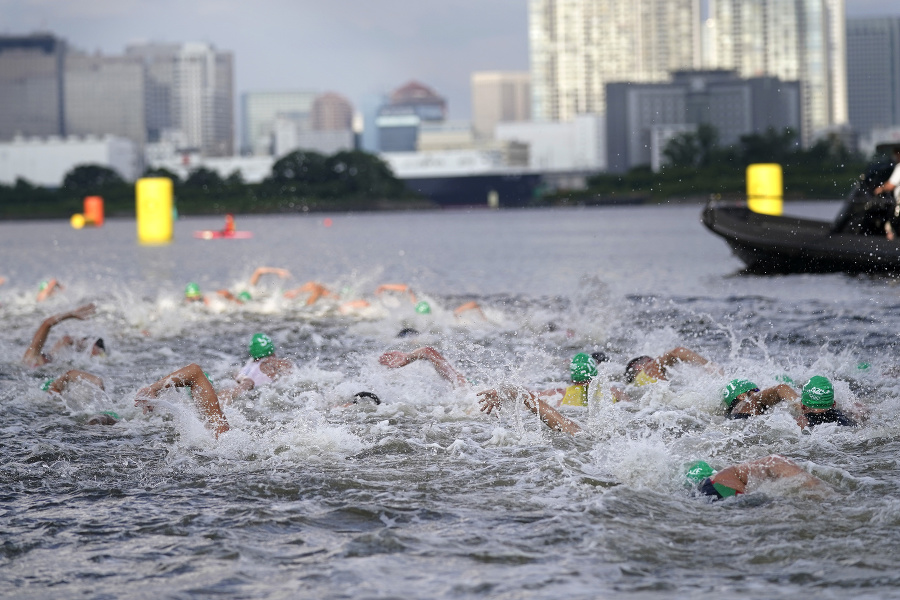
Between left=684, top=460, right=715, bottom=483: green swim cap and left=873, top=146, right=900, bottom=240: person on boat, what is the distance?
1444 cm

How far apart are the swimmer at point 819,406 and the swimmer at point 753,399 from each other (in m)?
0.49

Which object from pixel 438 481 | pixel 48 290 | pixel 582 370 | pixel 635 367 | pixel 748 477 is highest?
pixel 48 290

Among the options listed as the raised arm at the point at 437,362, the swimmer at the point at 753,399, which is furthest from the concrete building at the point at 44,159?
the swimmer at the point at 753,399

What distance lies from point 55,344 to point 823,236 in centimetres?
1553

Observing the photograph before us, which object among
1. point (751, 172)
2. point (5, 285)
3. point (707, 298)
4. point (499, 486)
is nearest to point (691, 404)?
point (499, 486)

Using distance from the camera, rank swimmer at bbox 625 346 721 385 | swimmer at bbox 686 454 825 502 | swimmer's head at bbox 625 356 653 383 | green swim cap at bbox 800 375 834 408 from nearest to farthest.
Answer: swimmer at bbox 686 454 825 502
green swim cap at bbox 800 375 834 408
swimmer at bbox 625 346 721 385
swimmer's head at bbox 625 356 653 383

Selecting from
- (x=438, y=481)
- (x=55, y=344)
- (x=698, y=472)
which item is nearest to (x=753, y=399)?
(x=698, y=472)

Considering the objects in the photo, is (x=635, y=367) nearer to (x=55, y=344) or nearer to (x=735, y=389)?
(x=735, y=389)

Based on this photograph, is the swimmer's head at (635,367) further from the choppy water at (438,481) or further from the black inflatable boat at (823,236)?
the black inflatable boat at (823,236)

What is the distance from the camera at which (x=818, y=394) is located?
8.40 meters

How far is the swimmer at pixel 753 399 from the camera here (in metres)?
9.06

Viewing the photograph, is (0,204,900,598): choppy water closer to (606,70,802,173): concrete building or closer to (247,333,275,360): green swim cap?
A: (247,333,275,360): green swim cap

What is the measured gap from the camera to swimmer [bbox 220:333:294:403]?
35.6 ft

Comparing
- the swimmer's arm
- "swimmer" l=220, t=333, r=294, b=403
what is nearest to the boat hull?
"swimmer" l=220, t=333, r=294, b=403
